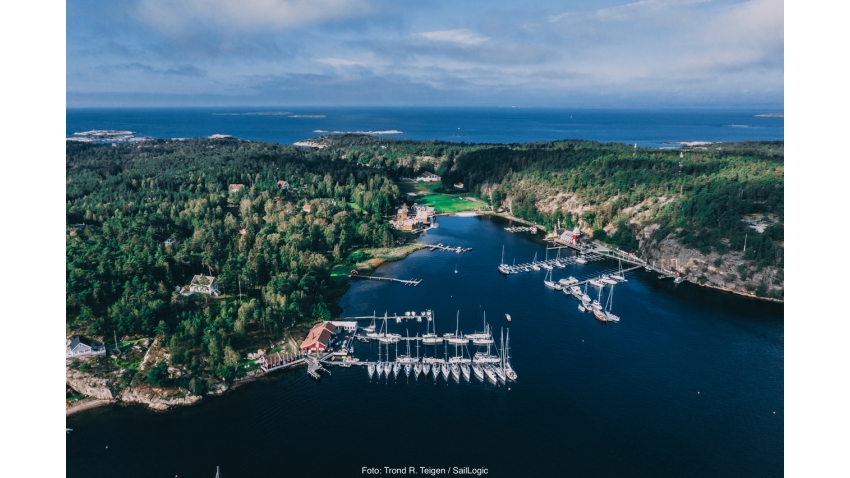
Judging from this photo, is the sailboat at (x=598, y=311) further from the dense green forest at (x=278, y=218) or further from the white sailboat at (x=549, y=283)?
the dense green forest at (x=278, y=218)

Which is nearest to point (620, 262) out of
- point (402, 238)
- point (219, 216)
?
point (402, 238)

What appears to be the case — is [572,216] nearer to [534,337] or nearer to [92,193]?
[534,337]

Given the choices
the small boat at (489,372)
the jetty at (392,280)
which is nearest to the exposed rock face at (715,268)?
the jetty at (392,280)

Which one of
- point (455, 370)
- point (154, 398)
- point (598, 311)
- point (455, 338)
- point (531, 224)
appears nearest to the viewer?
point (154, 398)

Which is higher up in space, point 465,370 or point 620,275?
point 620,275

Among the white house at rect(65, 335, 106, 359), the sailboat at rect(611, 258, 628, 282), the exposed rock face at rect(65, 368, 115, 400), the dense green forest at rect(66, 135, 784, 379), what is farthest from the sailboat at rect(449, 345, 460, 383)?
the sailboat at rect(611, 258, 628, 282)

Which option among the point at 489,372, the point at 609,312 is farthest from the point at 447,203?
the point at 489,372

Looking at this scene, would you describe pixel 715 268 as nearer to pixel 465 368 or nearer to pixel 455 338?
pixel 455 338
